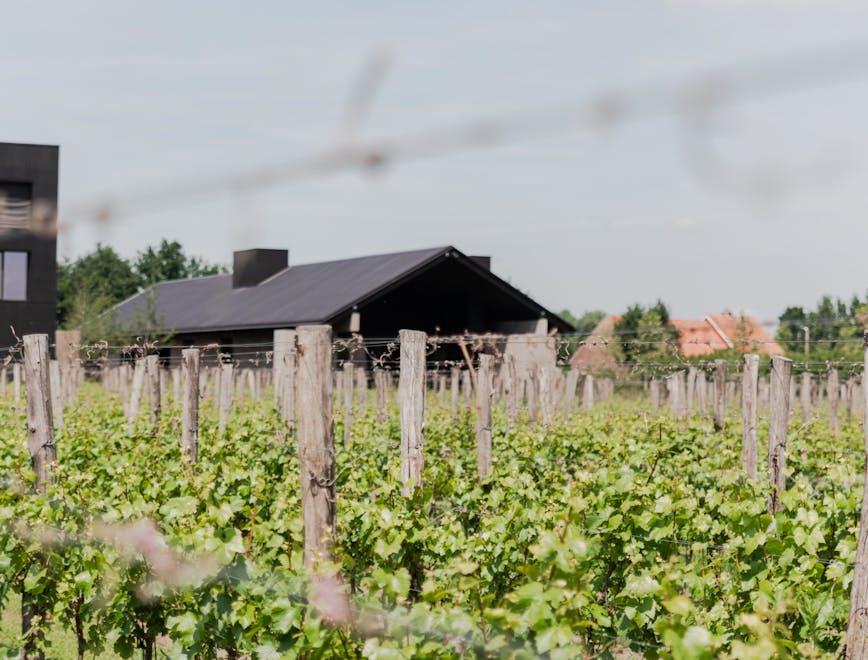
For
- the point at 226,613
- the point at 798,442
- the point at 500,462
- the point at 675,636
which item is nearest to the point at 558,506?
the point at 226,613

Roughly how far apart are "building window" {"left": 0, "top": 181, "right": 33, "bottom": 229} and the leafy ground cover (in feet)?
8.02

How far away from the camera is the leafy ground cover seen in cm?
411

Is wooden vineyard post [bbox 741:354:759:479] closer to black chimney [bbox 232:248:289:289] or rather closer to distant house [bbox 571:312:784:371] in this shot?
distant house [bbox 571:312:784:371]

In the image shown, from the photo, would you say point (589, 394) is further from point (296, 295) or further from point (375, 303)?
point (296, 295)

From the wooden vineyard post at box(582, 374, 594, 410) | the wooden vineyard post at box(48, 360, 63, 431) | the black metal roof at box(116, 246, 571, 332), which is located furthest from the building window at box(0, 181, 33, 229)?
the black metal roof at box(116, 246, 571, 332)

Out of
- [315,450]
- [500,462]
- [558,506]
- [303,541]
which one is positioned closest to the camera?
[315,450]

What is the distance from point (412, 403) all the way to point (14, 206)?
7.60 meters

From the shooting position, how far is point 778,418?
32.8ft

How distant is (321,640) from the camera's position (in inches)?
173

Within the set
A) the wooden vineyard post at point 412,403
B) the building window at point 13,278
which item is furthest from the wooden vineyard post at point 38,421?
the building window at point 13,278

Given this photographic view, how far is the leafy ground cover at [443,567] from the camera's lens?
411 cm

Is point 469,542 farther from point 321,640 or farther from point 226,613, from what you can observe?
point 321,640

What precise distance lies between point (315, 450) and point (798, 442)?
921 cm

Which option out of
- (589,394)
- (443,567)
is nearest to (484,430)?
(443,567)
